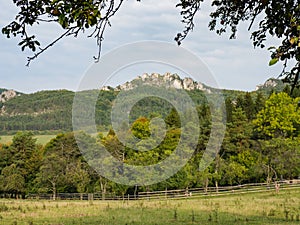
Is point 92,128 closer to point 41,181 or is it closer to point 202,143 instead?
point 41,181

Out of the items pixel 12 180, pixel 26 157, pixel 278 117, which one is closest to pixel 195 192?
pixel 278 117

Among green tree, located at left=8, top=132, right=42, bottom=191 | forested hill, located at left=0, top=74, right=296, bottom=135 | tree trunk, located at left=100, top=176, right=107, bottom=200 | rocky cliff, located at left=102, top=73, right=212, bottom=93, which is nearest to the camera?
tree trunk, located at left=100, top=176, right=107, bottom=200

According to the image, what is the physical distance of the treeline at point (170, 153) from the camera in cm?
3957

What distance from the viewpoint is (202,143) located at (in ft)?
153

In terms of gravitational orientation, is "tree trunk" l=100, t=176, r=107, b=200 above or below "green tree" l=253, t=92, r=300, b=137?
below

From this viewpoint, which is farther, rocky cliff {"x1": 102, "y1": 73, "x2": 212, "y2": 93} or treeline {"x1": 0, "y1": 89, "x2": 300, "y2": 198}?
rocky cliff {"x1": 102, "y1": 73, "x2": 212, "y2": 93}

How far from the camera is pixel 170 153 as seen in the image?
40281 millimetres

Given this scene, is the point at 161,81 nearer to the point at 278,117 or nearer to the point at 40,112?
the point at 278,117

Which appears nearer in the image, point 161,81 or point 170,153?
point 170,153

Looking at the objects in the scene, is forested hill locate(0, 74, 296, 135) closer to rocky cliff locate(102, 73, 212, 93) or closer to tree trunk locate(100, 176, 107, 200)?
rocky cliff locate(102, 73, 212, 93)

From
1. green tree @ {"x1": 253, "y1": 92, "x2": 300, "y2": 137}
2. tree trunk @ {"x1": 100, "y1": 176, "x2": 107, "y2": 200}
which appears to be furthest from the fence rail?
green tree @ {"x1": 253, "y1": 92, "x2": 300, "y2": 137}

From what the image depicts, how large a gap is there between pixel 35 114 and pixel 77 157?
109 metres

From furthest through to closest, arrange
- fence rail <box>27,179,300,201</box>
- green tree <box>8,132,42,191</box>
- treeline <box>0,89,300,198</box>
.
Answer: green tree <box>8,132,42,191</box> → treeline <box>0,89,300,198</box> → fence rail <box>27,179,300,201</box>

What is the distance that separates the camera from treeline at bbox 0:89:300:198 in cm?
3957
